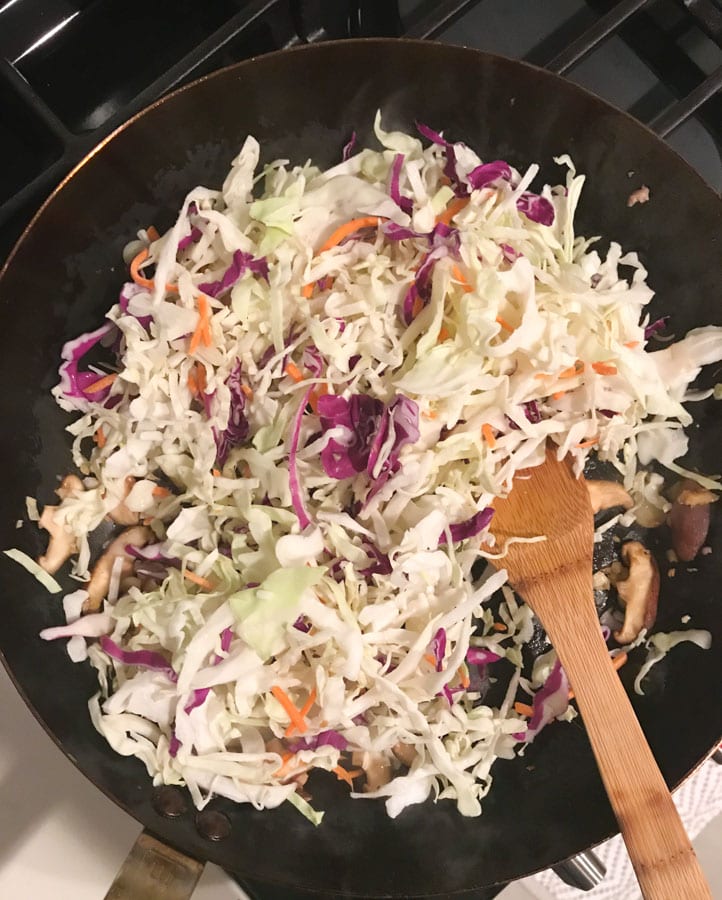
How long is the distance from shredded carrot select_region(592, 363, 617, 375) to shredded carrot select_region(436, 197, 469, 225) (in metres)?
0.28

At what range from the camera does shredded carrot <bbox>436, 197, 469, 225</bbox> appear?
1135 millimetres

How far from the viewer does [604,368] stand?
1.12 metres

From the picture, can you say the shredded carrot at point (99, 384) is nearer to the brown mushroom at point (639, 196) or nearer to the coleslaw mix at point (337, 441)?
the coleslaw mix at point (337, 441)

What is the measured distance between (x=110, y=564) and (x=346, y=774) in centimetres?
44

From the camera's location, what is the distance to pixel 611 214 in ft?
3.87

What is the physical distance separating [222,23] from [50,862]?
3.86 ft

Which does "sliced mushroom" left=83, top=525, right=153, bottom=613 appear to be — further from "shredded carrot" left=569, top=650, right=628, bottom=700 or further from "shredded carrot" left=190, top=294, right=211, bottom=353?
"shredded carrot" left=569, top=650, right=628, bottom=700

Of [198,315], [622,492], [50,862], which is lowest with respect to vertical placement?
[622,492]

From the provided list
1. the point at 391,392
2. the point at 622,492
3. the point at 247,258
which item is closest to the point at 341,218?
the point at 247,258

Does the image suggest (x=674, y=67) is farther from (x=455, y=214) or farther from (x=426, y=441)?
(x=426, y=441)

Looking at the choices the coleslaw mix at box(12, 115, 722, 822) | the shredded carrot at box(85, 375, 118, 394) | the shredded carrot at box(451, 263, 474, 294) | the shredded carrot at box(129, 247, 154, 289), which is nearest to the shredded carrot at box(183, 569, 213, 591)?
the coleslaw mix at box(12, 115, 722, 822)

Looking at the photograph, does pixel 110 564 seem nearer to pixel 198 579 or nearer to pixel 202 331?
pixel 198 579

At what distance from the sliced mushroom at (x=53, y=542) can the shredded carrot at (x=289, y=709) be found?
336mm

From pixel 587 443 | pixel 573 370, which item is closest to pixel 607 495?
pixel 587 443
